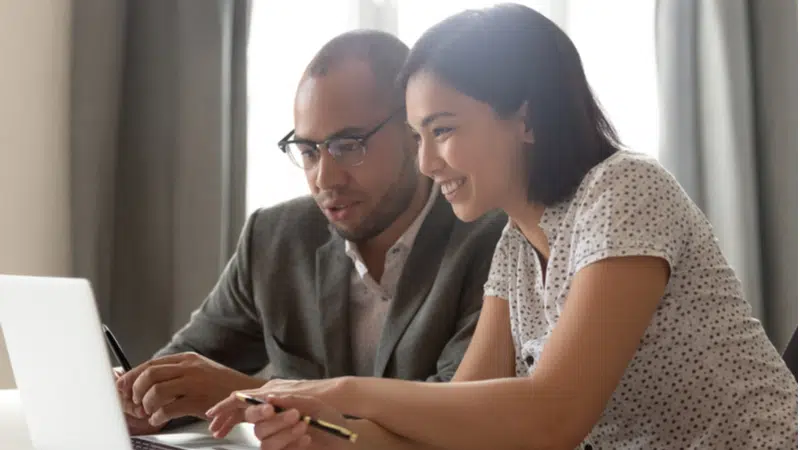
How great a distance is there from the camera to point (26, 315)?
1057 millimetres

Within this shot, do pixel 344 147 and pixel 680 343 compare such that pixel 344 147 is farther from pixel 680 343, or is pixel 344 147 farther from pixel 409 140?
pixel 680 343

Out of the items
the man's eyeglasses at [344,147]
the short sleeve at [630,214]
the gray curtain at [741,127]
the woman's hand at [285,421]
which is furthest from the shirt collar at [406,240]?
the gray curtain at [741,127]

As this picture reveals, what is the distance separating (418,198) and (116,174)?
1.12m

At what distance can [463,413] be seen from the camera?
1.08 metres

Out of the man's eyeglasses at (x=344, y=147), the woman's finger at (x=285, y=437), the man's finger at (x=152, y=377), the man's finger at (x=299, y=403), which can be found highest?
the man's eyeglasses at (x=344, y=147)

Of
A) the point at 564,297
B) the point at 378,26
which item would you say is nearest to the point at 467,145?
the point at 564,297

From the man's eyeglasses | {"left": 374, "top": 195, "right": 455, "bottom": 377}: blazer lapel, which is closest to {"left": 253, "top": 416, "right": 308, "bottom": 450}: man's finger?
{"left": 374, "top": 195, "right": 455, "bottom": 377}: blazer lapel

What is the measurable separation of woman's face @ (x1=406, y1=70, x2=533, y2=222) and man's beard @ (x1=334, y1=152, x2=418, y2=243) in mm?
408

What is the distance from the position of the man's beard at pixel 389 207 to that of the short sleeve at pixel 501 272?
13.0 inches

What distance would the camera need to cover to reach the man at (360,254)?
64.1 inches

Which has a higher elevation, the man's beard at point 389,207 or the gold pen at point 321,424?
the man's beard at point 389,207

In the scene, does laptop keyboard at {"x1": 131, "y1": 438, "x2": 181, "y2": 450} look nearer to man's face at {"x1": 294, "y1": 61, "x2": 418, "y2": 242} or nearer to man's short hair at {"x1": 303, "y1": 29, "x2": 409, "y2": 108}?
man's face at {"x1": 294, "y1": 61, "x2": 418, "y2": 242}

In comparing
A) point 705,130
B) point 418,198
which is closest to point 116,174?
point 418,198

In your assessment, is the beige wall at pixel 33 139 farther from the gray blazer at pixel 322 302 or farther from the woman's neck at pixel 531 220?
the woman's neck at pixel 531 220
